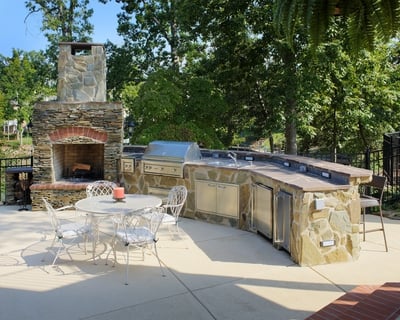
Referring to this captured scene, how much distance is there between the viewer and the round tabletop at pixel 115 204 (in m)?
4.73

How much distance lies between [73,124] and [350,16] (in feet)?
21.7

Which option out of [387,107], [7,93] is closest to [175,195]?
[387,107]

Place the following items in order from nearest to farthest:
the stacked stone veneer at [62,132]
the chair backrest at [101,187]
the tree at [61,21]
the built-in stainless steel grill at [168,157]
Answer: the chair backrest at [101,187] < the built-in stainless steel grill at [168,157] < the stacked stone veneer at [62,132] < the tree at [61,21]

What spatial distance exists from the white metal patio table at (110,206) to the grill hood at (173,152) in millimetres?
1676

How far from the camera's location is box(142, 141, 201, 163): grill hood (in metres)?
7.09

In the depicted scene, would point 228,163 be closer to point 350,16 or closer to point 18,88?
point 350,16

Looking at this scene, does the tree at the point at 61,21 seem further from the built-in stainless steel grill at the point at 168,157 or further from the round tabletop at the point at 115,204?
the round tabletop at the point at 115,204

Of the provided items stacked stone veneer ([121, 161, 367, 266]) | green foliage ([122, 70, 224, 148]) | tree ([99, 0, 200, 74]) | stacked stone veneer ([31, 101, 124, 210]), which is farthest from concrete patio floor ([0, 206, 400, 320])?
tree ([99, 0, 200, 74])

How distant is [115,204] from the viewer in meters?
5.07

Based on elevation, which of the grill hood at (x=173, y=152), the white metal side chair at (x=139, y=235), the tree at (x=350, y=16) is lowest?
the white metal side chair at (x=139, y=235)

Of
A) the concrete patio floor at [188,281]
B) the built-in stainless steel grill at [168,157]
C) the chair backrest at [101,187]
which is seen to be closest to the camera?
the concrete patio floor at [188,281]

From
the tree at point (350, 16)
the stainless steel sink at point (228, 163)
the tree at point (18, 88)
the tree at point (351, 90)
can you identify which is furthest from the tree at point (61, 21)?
the tree at point (350, 16)

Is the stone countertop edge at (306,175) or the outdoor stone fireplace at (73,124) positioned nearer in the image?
the stone countertop edge at (306,175)

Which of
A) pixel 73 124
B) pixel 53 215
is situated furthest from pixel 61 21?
pixel 53 215
